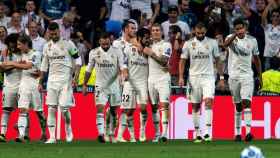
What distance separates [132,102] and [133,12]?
18.5 ft

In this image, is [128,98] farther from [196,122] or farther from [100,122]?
[196,122]

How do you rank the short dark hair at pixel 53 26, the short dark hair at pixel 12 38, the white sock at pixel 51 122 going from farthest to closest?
the short dark hair at pixel 12 38 < the white sock at pixel 51 122 < the short dark hair at pixel 53 26

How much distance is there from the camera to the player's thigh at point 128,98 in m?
22.3

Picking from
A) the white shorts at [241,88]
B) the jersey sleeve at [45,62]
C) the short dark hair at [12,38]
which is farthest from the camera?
the white shorts at [241,88]

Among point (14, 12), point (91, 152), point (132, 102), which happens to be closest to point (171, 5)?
point (14, 12)

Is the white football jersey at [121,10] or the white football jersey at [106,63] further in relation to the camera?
the white football jersey at [121,10]

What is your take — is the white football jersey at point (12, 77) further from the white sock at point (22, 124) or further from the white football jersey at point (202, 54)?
the white football jersey at point (202, 54)

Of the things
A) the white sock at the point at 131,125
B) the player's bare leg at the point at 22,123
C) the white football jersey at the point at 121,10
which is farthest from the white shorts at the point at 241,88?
the white football jersey at the point at 121,10

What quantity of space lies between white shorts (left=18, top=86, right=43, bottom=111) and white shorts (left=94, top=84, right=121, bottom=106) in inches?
54.3

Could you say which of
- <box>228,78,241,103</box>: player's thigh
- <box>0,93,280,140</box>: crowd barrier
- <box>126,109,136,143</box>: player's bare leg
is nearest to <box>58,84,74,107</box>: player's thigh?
<box>126,109,136,143</box>: player's bare leg

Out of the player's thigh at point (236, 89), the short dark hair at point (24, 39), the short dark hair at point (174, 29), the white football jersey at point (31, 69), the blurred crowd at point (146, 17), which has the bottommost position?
the player's thigh at point (236, 89)

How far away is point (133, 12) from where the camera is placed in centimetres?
2748

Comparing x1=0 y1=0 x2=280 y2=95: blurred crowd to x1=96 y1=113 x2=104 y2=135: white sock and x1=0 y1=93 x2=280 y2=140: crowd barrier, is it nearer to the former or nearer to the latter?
x1=0 y1=93 x2=280 y2=140: crowd barrier

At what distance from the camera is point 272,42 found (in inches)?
1059
